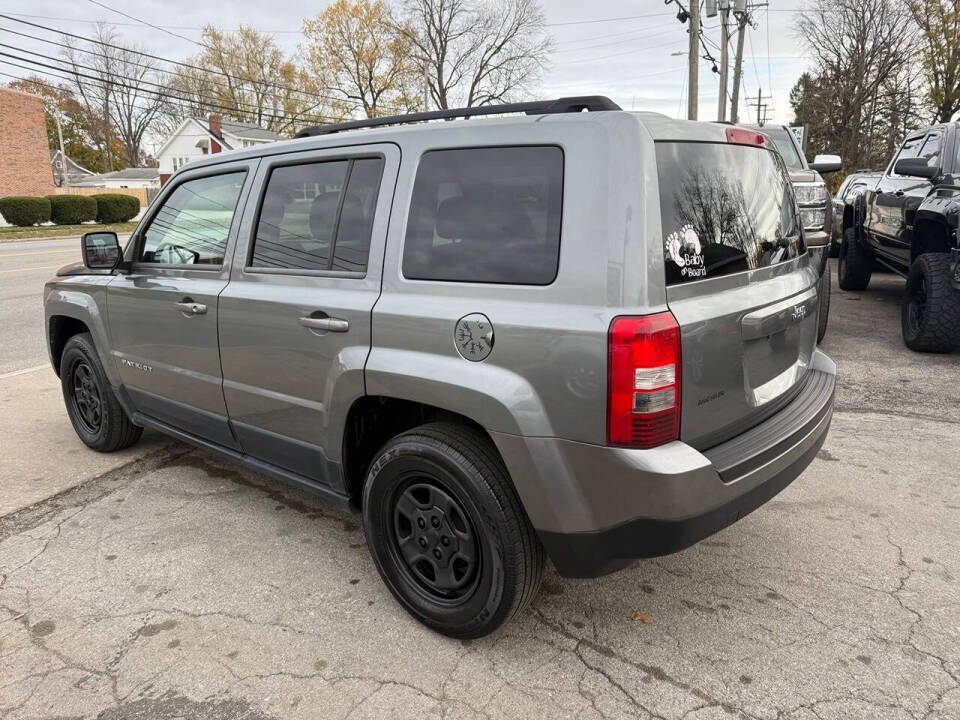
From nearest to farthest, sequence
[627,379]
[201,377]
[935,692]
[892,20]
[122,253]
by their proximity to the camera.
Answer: [627,379]
[935,692]
[201,377]
[122,253]
[892,20]

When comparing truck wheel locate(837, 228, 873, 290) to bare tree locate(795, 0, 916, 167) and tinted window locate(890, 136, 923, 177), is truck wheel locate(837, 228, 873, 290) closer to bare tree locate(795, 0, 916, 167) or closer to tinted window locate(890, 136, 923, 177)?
tinted window locate(890, 136, 923, 177)

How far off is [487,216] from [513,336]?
18.1 inches

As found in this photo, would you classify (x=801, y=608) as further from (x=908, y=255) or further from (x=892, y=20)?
(x=892, y=20)

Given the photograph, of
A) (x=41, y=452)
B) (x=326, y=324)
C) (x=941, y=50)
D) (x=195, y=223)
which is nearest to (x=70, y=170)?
(x=941, y=50)

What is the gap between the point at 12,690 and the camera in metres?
2.37

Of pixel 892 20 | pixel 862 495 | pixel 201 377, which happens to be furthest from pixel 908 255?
pixel 892 20

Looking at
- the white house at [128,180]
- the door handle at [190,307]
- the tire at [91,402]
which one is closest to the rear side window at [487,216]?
the door handle at [190,307]

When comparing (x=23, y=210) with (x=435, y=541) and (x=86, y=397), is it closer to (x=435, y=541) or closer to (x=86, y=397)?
(x=86, y=397)

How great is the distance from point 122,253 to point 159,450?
52.0 inches

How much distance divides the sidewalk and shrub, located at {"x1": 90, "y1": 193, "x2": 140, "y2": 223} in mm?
32366

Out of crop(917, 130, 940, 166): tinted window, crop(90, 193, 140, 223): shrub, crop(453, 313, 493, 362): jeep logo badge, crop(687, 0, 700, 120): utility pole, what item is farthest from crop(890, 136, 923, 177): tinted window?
crop(90, 193, 140, 223): shrub

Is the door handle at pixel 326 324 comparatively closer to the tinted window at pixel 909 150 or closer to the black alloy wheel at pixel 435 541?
the black alloy wheel at pixel 435 541

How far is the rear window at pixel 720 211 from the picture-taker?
2248 mm

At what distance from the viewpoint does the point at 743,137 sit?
272 cm
